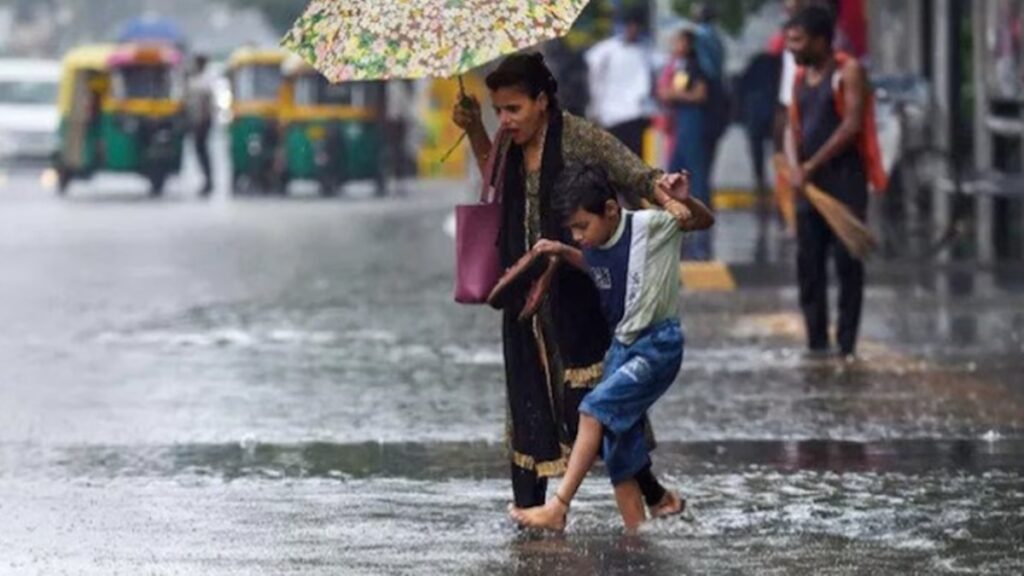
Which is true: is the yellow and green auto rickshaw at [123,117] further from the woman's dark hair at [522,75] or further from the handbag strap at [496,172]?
the woman's dark hair at [522,75]

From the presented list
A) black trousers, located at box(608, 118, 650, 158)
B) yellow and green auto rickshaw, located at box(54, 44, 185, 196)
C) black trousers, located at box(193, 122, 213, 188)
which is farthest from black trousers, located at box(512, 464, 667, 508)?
yellow and green auto rickshaw, located at box(54, 44, 185, 196)

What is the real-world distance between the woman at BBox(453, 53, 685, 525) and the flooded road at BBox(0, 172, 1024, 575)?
25cm

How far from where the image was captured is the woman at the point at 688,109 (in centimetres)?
2086

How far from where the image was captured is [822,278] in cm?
1482

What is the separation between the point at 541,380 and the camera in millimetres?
9328

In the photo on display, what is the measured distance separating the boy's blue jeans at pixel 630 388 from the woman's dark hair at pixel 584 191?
42 centimetres

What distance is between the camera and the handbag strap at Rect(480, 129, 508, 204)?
9.36 meters

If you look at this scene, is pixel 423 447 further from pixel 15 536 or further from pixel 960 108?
pixel 960 108

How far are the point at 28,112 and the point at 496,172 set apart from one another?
1843 inches

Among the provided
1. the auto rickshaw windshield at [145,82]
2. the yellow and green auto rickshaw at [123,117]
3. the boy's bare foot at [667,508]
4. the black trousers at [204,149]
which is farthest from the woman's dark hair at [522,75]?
the auto rickshaw windshield at [145,82]

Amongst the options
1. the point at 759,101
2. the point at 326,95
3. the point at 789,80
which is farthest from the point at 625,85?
the point at 326,95

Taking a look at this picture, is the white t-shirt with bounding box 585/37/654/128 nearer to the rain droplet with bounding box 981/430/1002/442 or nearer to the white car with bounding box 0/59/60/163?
the rain droplet with bounding box 981/430/1002/442

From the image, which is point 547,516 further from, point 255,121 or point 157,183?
point 157,183

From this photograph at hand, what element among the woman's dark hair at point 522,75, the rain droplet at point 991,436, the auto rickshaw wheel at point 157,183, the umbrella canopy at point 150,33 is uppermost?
the woman's dark hair at point 522,75
